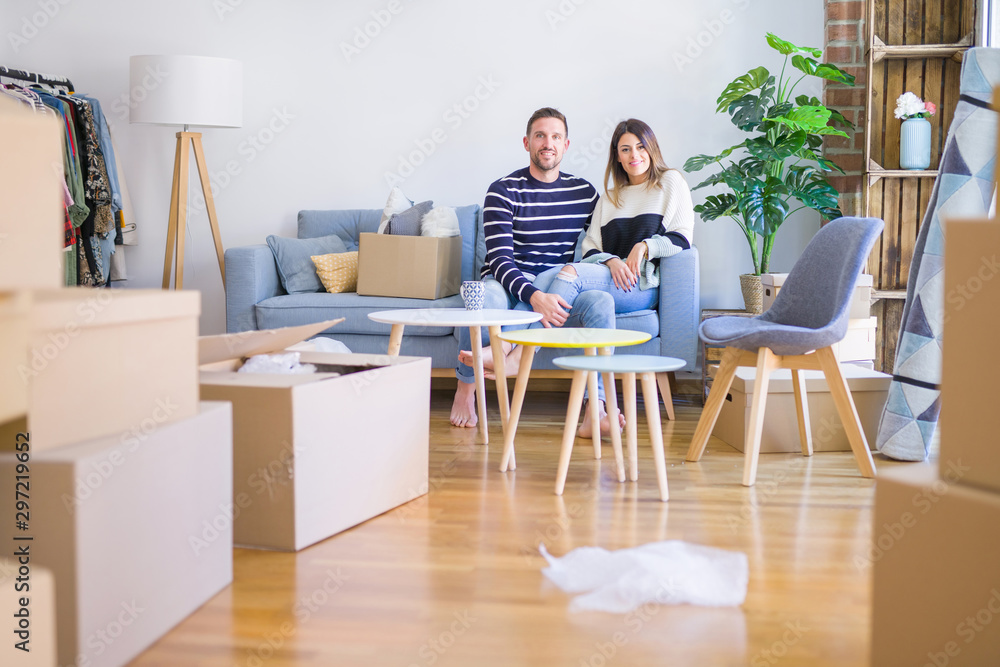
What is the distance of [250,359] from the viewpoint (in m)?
2.04

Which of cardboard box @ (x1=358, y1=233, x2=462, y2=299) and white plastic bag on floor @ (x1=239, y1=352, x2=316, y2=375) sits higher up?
cardboard box @ (x1=358, y1=233, x2=462, y2=299)

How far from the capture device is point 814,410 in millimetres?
2824

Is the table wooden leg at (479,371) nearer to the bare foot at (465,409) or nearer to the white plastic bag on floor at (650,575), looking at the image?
the bare foot at (465,409)

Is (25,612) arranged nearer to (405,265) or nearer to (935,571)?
(935,571)

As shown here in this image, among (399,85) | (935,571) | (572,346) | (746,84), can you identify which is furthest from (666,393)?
(935,571)

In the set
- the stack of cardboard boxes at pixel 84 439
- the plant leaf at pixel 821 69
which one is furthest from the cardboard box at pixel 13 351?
the plant leaf at pixel 821 69

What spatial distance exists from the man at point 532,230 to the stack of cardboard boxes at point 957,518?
1.97 m

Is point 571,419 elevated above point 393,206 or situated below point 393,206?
below

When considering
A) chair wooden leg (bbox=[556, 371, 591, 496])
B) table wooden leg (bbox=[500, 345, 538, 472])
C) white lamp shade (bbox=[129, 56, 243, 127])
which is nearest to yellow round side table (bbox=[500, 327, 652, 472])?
table wooden leg (bbox=[500, 345, 538, 472])

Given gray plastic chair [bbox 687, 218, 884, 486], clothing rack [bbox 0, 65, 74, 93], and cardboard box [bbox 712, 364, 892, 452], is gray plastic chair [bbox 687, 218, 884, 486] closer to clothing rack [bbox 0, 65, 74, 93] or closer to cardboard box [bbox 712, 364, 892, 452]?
cardboard box [bbox 712, 364, 892, 452]

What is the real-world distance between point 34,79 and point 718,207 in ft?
10.7

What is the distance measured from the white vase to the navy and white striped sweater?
128 cm

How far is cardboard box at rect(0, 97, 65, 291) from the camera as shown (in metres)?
1.12

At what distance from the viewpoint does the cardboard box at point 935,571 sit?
1071 mm
